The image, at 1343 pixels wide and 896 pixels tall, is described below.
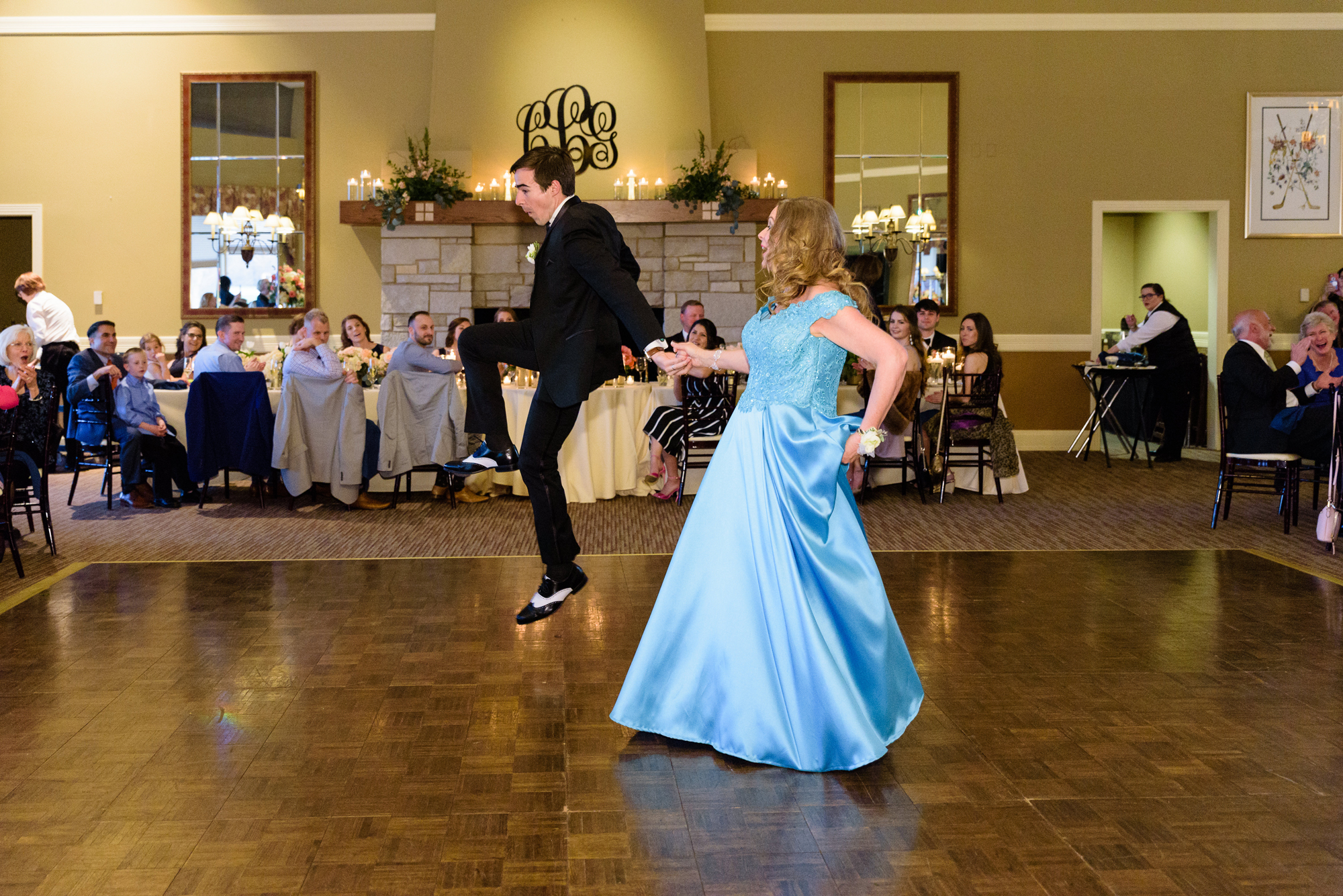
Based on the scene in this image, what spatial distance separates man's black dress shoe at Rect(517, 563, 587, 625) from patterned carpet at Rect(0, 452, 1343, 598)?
1.60 metres

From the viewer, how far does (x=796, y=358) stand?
9.64 ft

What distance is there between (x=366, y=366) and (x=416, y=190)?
9.43 feet

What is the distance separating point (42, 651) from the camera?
12.9 feet

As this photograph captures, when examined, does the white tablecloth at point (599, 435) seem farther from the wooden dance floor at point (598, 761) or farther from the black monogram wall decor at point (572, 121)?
the black monogram wall decor at point (572, 121)

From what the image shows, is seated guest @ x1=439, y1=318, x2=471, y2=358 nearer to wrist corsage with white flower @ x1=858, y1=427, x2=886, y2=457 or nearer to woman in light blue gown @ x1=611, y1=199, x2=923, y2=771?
woman in light blue gown @ x1=611, y1=199, x2=923, y2=771

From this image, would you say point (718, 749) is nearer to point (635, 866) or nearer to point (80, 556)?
point (635, 866)

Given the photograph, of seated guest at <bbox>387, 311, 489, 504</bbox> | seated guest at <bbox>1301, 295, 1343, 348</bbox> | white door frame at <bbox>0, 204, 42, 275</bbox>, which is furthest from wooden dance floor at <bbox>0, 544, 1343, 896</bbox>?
white door frame at <bbox>0, 204, 42, 275</bbox>

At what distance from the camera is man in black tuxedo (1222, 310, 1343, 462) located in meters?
6.09

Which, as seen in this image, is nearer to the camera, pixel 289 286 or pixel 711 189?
pixel 711 189

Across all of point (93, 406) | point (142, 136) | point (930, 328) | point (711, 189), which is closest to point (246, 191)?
point (142, 136)

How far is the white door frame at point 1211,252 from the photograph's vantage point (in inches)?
423

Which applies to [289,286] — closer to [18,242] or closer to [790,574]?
[18,242]

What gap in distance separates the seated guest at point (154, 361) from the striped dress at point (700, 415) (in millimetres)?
3492

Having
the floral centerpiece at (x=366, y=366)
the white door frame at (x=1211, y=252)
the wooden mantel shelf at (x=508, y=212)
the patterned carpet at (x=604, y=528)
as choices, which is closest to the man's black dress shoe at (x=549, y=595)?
the patterned carpet at (x=604, y=528)
